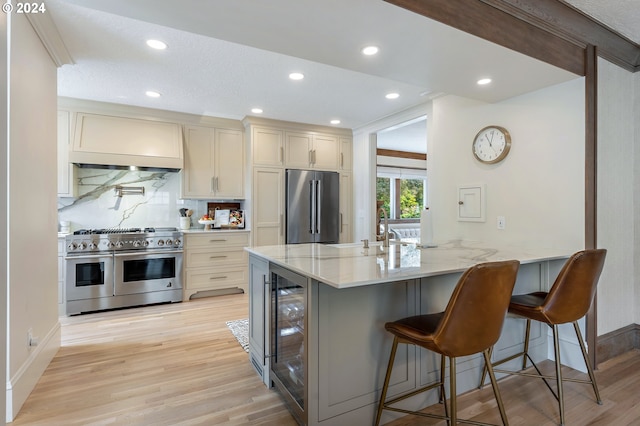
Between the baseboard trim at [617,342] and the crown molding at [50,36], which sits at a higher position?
the crown molding at [50,36]

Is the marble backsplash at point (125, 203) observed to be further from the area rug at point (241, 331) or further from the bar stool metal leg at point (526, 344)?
the bar stool metal leg at point (526, 344)

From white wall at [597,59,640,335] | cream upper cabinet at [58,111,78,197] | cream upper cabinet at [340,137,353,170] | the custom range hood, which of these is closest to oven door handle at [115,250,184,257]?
cream upper cabinet at [58,111,78,197]

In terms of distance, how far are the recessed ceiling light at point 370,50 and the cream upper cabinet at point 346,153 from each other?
319 centimetres

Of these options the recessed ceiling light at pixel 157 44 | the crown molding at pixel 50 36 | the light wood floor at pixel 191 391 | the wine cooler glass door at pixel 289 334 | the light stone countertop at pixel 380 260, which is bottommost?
the light wood floor at pixel 191 391

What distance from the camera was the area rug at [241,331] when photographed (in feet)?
9.45

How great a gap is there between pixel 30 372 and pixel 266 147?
11.2ft

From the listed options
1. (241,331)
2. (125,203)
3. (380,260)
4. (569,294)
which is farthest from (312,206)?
(569,294)

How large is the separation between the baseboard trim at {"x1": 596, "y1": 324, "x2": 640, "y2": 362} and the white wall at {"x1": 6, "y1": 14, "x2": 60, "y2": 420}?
396 cm

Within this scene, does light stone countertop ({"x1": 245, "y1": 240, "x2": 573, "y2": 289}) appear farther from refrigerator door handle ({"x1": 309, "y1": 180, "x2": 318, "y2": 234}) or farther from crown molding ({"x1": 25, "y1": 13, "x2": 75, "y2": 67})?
refrigerator door handle ({"x1": 309, "y1": 180, "x2": 318, "y2": 234})

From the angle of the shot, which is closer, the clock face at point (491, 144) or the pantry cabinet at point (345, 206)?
the clock face at point (491, 144)

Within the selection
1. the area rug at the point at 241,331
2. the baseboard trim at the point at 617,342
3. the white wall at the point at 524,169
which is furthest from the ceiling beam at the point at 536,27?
the area rug at the point at 241,331

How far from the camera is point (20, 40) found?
1948 millimetres

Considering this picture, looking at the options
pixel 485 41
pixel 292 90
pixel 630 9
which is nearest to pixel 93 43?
pixel 292 90

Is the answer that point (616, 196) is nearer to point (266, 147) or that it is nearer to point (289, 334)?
point (289, 334)
